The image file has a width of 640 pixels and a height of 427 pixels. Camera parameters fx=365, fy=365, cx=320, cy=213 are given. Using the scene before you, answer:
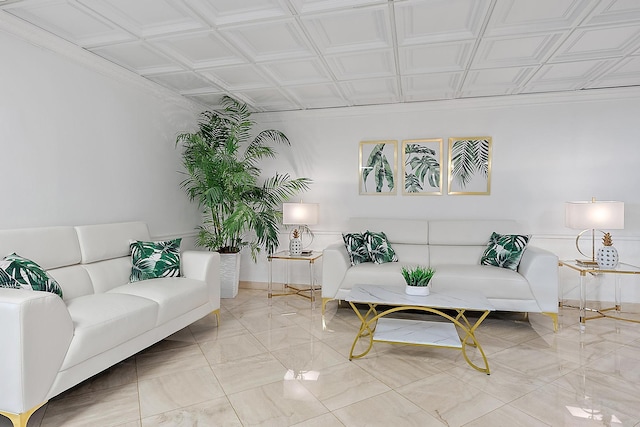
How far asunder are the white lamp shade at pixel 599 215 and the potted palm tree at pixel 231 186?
291 cm

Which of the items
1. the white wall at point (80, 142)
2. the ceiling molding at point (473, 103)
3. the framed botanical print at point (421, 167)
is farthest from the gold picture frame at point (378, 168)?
the white wall at point (80, 142)

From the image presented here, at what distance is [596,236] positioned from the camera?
3.95 meters

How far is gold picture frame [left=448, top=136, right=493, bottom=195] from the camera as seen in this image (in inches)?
167

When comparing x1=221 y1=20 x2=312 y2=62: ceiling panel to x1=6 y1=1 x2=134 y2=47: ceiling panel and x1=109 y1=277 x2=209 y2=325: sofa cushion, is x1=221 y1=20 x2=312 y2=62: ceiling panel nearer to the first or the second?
x1=6 y1=1 x2=134 y2=47: ceiling panel

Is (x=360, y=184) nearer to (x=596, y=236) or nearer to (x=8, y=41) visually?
(x=596, y=236)

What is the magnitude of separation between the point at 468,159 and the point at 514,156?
1.62ft

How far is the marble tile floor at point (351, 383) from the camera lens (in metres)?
1.86

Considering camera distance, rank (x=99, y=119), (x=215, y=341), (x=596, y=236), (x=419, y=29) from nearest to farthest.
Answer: (x=419, y=29)
(x=215, y=341)
(x=99, y=119)
(x=596, y=236)

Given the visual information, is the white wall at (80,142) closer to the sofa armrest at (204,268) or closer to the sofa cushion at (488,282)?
the sofa armrest at (204,268)

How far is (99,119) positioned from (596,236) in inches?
200

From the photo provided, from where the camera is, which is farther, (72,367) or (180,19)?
(180,19)

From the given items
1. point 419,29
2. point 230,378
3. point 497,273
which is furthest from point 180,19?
point 497,273

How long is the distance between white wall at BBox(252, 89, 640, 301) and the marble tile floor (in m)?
1.40

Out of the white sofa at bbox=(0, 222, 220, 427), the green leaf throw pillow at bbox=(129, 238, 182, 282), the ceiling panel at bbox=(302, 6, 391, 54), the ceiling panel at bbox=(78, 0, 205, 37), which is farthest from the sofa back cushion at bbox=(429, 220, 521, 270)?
the ceiling panel at bbox=(78, 0, 205, 37)
